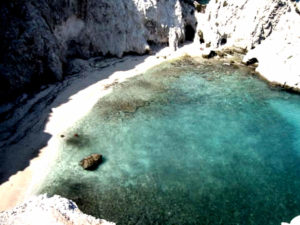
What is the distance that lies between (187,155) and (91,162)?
8.78 meters

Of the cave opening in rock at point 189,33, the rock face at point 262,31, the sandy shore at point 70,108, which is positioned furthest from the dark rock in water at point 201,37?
the cave opening in rock at point 189,33

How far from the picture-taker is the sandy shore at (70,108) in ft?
72.7

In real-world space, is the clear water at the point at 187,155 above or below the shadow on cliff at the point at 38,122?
below

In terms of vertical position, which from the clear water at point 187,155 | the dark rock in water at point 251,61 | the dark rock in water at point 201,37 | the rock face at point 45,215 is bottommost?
the clear water at point 187,155

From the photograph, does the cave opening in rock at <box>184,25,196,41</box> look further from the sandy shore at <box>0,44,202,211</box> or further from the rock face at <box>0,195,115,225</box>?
the rock face at <box>0,195,115,225</box>

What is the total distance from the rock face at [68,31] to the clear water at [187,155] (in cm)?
863

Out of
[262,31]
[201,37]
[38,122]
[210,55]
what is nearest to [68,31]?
[38,122]

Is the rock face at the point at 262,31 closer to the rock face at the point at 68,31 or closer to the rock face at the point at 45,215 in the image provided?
the rock face at the point at 68,31

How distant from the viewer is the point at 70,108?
107 ft

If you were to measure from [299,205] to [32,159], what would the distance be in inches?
883

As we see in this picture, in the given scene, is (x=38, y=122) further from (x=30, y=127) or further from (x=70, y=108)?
(x=70, y=108)

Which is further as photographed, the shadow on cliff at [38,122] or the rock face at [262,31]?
the rock face at [262,31]

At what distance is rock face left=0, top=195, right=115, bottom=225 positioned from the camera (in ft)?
52.0

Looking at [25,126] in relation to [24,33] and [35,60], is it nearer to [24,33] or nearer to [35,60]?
[35,60]
